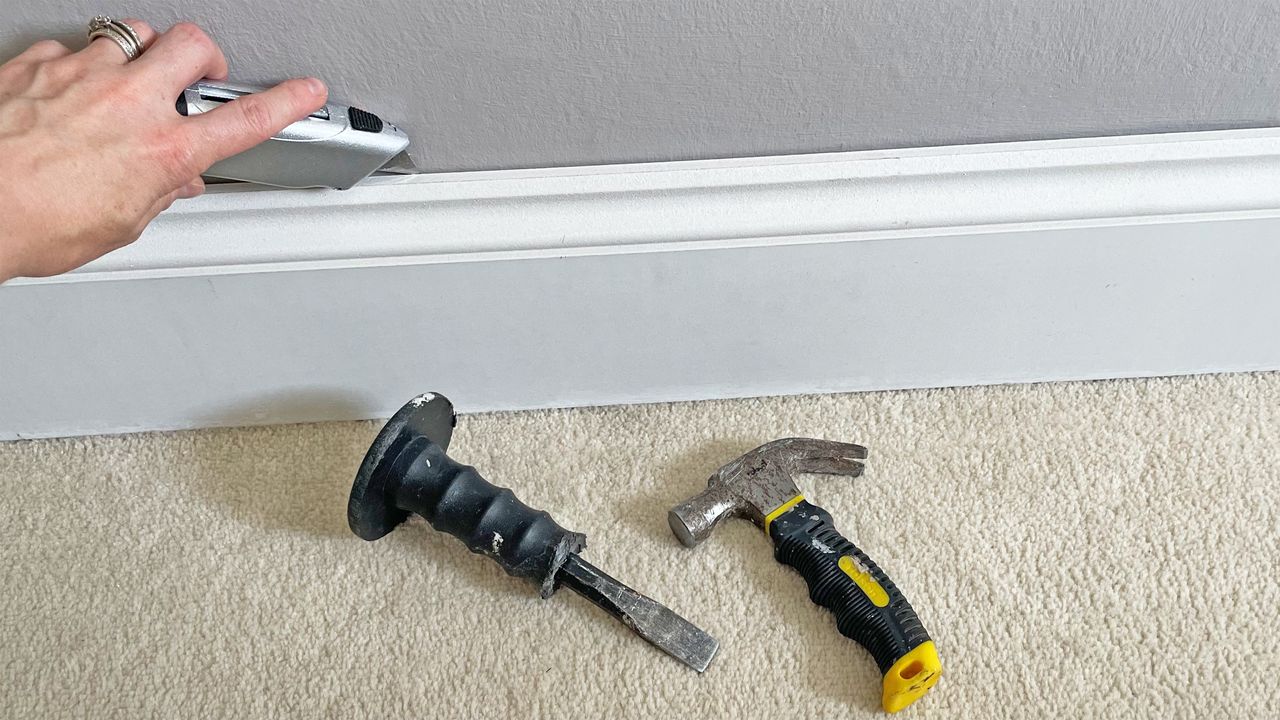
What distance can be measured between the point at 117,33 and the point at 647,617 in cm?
51

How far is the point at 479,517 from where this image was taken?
0.73 metres

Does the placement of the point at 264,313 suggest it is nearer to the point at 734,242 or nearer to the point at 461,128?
the point at 461,128

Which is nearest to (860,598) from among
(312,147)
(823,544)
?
(823,544)

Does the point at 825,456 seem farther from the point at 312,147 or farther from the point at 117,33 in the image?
the point at 117,33

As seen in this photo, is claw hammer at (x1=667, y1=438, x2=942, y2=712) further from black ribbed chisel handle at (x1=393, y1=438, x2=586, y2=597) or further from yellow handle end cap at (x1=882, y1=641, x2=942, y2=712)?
black ribbed chisel handle at (x1=393, y1=438, x2=586, y2=597)

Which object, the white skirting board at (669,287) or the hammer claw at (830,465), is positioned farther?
the hammer claw at (830,465)

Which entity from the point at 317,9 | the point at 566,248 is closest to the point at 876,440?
the point at 566,248

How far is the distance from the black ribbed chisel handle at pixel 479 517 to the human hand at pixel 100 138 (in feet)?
0.85

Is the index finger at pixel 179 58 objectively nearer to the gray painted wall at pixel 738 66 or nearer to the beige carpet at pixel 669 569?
the gray painted wall at pixel 738 66

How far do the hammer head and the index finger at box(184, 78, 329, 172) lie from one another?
40 cm

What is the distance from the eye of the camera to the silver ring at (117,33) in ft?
1.83

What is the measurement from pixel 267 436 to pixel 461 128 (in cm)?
37

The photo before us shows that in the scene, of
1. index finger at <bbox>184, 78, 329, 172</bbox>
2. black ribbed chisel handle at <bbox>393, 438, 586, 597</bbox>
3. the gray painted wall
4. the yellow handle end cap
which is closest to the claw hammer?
the yellow handle end cap

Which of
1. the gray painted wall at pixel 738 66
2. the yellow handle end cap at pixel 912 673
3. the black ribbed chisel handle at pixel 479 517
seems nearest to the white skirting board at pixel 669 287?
the gray painted wall at pixel 738 66
